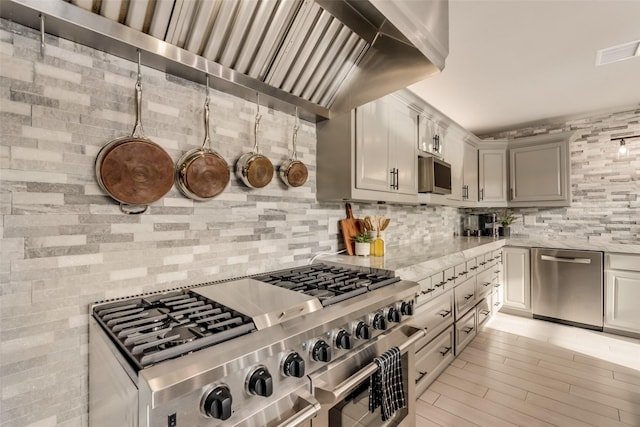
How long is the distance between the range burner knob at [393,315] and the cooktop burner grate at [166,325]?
69cm

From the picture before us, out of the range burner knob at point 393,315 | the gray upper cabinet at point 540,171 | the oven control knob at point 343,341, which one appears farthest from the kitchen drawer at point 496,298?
the oven control knob at point 343,341

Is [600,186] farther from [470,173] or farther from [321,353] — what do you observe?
[321,353]

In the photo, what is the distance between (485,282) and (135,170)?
334cm

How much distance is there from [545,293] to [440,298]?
2.29m

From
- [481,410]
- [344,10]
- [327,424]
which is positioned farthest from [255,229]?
[481,410]

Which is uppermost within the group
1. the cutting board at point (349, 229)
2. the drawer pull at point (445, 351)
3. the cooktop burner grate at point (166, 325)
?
the cutting board at point (349, 229)

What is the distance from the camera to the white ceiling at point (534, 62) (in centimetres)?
186

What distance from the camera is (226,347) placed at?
0.83 meters

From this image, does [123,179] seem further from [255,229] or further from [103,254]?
[255,229]

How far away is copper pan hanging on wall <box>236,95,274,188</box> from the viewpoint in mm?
1543

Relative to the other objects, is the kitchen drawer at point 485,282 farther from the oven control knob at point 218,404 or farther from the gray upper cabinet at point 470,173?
the oven control knob at point 218,404

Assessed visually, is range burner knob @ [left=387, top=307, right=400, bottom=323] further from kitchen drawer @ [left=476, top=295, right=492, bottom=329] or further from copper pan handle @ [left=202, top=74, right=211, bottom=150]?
kitchen drawer @ [left=476, top=295, right=492, bottom=329]

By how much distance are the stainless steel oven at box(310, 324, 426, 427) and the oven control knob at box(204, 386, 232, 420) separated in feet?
1.23

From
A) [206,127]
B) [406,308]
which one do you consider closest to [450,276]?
[406,308]
